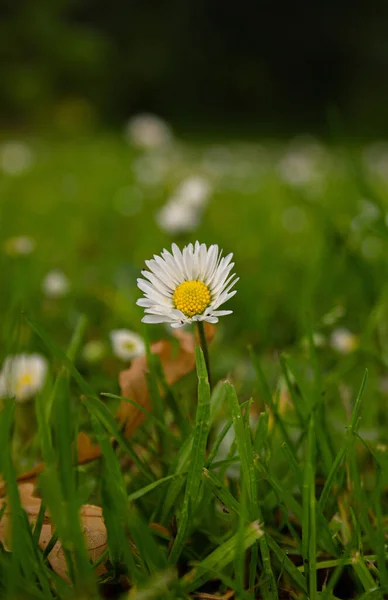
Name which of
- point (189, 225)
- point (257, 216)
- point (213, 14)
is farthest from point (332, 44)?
point (189, 225)

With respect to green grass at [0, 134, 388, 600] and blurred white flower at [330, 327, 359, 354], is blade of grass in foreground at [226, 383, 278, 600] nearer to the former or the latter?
green grass at [0, 134, 388, 600]

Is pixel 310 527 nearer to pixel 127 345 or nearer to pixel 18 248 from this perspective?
pixel 127 345

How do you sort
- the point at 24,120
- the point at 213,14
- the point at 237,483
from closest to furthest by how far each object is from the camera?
1. the point at 237,483
2. the point at 24,120
3. the point at 213,14

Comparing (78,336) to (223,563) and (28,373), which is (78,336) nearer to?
(28,373)

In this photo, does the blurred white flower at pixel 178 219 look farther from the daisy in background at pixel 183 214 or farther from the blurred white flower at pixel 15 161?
the blurred white flower at pixel 15 161

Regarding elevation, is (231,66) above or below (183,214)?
above

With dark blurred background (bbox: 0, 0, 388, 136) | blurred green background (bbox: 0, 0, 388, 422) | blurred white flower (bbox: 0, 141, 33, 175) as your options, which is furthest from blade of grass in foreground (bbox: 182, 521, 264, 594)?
dark blurred background (bbox: 0, 0, 388, 136)

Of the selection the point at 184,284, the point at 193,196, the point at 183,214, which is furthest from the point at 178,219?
Result: the point at 184,284
